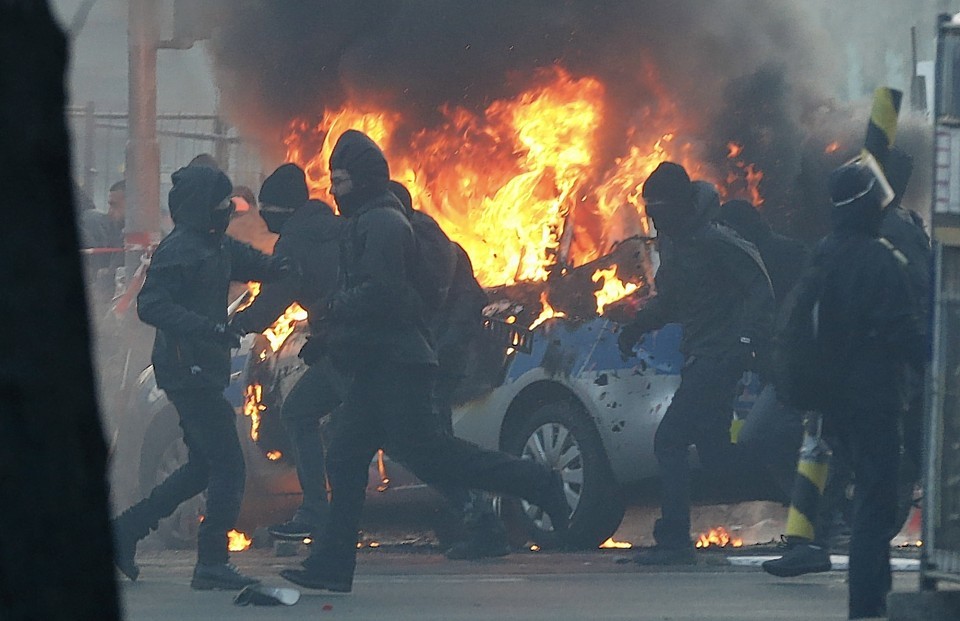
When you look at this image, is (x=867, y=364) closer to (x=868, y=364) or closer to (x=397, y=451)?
(x=868, y=364)

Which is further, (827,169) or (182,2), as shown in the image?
(182,2)

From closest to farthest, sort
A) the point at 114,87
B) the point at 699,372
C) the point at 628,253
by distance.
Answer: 1. the point at 699,372
2. the point at 628,253
3. the point at 114,87

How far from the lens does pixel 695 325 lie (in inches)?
408

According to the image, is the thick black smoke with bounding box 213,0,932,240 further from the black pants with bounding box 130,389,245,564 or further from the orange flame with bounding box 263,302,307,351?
the black pants with bounding box 130,389,245,564

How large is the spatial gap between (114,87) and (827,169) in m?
11.8

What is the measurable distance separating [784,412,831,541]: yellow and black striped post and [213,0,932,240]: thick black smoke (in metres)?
4.18

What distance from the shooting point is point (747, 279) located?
1047cm

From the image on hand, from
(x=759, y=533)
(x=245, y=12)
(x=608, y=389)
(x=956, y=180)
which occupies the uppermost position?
(x=245, y=12)

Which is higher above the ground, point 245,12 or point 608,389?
point 245,12

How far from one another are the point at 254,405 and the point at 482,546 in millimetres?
1617

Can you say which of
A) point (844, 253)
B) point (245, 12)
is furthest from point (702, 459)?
point (245, 12)

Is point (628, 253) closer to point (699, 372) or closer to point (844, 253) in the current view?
point (699, 372)

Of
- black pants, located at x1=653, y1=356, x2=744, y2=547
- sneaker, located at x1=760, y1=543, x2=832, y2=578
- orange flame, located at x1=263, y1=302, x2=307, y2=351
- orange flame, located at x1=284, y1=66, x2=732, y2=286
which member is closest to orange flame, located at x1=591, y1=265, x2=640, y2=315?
orange flame, located at x1=284, y1=66, x2=732, y2=286

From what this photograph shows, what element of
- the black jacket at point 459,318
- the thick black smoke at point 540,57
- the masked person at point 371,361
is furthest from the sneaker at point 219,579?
the thick black smoke at point 540,57
